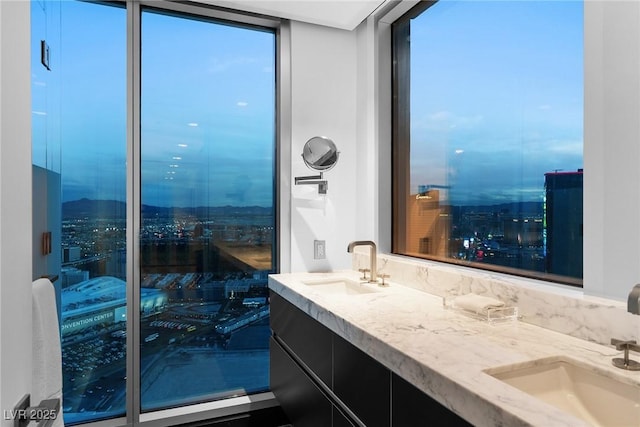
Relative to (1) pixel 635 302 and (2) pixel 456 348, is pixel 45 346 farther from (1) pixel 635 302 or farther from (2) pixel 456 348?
(1) pixel 635 302

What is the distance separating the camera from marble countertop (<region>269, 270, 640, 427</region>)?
30.3 inches

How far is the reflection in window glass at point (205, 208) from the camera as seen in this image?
229cm

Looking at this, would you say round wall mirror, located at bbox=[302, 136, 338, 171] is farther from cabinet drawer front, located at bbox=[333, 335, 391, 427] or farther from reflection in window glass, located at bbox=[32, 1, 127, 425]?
cabinet drawer front, located at bbox=[333, 335, 391, 427]

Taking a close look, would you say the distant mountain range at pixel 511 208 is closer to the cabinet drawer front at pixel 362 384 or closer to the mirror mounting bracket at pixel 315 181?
the mirror mounting bracket at pixel 315 181

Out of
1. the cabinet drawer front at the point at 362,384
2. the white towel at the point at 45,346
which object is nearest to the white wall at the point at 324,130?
the cabinet drawer front at the point at 362,384

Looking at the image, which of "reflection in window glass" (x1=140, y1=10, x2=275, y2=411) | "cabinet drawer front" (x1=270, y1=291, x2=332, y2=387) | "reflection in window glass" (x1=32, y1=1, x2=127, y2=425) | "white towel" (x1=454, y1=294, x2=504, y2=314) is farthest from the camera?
"reflection in window glass" (x1=140, y1=10, x2=275, y2=411)

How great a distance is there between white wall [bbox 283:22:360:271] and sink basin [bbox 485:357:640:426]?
156 centimetres

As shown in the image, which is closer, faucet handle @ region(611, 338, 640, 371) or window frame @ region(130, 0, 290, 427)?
faucet handle @ region(611, 338, 640, 371)

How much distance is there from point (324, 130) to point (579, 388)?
1.91m

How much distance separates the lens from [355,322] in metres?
1.32

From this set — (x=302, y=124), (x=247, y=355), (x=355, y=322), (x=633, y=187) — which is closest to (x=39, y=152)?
(x=355, y=322)

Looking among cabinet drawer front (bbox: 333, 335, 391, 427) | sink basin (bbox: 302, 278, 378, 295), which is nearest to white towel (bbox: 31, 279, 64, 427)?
cabinet drawer front (bbox: 333, 335, 391, 427)

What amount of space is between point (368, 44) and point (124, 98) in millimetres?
1452

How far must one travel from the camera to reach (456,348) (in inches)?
42.3
